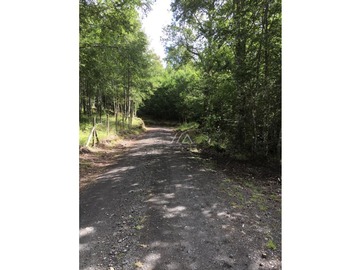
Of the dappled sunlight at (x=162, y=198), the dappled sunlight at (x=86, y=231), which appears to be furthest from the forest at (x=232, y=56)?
the dappled sunlight at (x=86, y=231)

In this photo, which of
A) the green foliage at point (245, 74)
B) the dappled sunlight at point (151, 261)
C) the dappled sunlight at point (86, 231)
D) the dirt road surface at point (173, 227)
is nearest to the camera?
the dappled sunlight at point (151, 261)

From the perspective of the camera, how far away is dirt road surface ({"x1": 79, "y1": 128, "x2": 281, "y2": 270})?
285 cm

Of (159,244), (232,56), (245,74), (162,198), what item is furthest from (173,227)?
(232,56)

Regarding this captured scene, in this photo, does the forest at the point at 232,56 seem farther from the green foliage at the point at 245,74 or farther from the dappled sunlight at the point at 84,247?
the dappled sunlight at the point at 84,247

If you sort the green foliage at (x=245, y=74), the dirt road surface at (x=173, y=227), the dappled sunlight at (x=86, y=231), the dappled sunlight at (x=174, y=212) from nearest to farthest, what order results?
the dirt road surface at (x=173, y=227), the dappled sunlight at (x=86, y=231), the dappled sunlight at (x=174, y=212), the green foliage at (x=245, y=74)

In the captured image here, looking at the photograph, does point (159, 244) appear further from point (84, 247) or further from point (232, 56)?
point (232, 56)

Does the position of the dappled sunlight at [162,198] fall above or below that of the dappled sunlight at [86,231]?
above

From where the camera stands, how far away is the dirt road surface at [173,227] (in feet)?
9.34

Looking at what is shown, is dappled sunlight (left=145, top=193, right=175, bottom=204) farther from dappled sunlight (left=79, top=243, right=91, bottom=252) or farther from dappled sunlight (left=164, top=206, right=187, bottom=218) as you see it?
dappled sunlight (left=79, top=243, right=91, bottom=252)

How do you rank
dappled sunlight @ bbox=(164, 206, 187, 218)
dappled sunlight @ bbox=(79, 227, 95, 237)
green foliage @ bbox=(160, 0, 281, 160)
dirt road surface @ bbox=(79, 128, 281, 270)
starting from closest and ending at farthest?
dirt road surface @ bbox=(79, 128, 281, 270), dappled sunlight @ bbox=(79, 227, 95, 237), dappled sunlight @ bbox=(164, 206, 187, 218), green foliage @ bbox=(160, 0, 281, 160)

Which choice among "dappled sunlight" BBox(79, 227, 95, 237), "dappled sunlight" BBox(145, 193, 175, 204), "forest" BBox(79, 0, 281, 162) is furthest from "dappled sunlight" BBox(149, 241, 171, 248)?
"forest" BBox(79, 0, 281, 162)

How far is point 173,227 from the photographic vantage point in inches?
141
